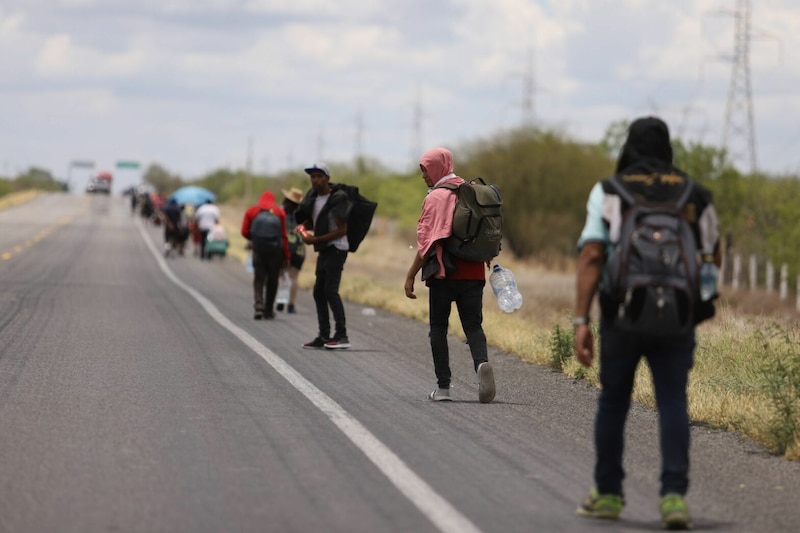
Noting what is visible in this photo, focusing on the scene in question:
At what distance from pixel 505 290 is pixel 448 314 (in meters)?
0.69

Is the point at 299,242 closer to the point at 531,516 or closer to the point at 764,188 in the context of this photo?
the point at 531,516

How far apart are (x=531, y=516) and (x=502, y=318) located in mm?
13534

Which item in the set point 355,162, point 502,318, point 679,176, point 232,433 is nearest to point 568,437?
point 232,433

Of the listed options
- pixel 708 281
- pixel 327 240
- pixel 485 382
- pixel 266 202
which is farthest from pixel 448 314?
pixel 266 202

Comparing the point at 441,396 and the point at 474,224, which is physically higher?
the point at 474,224

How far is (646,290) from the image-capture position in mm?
6574

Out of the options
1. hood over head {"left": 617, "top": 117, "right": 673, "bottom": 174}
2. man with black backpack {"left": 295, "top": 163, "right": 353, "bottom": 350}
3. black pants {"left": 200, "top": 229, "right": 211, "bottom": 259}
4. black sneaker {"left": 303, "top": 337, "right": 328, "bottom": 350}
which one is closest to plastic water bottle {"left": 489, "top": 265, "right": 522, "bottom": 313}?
man with black backpack {"left": 295, "top": 163, "right": 353, "bottom": 350}

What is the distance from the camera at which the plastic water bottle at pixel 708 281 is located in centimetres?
670

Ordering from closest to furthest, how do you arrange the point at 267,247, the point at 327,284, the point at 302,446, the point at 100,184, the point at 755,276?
the point at 302,446, the point at 327,284, the point at 267,247, the point at 755,276, the point at 100,184

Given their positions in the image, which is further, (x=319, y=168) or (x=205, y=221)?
(x=205, y=221)

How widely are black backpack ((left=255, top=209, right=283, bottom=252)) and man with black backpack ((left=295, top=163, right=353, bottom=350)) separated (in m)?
3.69

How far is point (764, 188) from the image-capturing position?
57062 mm

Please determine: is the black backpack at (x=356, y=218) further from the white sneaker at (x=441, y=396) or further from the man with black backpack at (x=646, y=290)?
the man with black backpack at (x=646, y=290)

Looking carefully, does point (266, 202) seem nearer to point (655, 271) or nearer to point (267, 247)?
point (267, 247)
